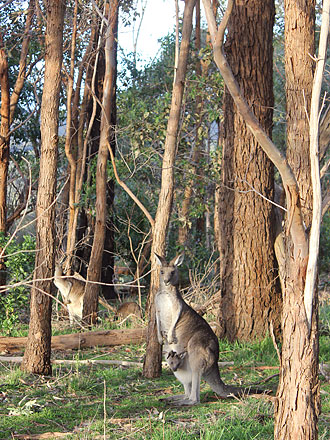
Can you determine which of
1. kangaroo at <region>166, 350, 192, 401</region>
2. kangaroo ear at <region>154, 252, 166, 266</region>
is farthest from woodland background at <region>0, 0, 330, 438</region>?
kangaroo at <region>166, 350, 192, 401</region>

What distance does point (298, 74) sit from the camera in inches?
184

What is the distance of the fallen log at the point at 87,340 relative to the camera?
340 inches

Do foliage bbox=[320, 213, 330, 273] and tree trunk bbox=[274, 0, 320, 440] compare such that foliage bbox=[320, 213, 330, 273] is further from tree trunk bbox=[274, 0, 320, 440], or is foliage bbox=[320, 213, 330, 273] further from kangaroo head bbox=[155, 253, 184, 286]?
tree trunk bbox=[274, 0, 320, 440]

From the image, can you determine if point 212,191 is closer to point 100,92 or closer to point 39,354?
point 100,92

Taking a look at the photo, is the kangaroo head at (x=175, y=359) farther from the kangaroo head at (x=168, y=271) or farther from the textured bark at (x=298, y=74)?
the textured bark at (x=298, y=74)

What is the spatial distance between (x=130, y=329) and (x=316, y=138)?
624 centimetres

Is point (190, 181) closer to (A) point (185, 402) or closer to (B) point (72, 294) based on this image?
(B) point (72, 294)

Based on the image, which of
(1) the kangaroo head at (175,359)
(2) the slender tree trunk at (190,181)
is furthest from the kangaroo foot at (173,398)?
(2) the slender tree trunk at (190,181)

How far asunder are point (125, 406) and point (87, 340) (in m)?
3.08

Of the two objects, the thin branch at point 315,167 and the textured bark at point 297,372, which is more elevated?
the thin branch at point 315,167

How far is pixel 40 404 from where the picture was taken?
19.8 ft

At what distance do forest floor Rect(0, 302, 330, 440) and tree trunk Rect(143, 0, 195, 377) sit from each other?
0.27 metres

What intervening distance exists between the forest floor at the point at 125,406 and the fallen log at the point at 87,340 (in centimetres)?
39

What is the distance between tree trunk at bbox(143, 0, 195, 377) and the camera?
292 inches
